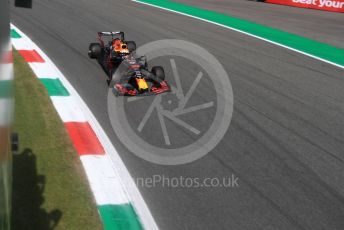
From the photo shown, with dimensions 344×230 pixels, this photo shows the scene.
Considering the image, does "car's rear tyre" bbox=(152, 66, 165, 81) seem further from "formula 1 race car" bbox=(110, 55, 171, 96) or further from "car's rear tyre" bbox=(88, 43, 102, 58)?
"car's rear tyre" bbox=(88, 43, 102, 58)

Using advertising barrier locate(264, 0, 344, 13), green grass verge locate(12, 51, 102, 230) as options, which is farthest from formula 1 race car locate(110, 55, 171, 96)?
advertising barrier locate(264, 0, 344, 13)

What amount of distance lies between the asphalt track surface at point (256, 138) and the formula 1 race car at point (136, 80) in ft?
1.12

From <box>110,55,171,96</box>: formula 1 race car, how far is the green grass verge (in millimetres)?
1414

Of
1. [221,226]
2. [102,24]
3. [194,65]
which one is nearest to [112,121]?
[221,226]

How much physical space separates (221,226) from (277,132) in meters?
2.58

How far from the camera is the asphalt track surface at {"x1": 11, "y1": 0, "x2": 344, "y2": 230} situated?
15.5 ft

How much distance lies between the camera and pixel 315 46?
12.9 meters

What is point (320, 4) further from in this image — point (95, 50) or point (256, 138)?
point (256, 138)

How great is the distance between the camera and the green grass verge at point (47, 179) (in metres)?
4.26

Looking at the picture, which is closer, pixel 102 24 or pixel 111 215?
pixel 111 215

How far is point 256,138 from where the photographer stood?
6.43 meters

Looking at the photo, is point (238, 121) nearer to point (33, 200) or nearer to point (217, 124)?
point (217, 124)

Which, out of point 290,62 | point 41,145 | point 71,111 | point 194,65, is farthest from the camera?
point 290,62

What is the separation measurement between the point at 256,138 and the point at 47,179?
2987mm
